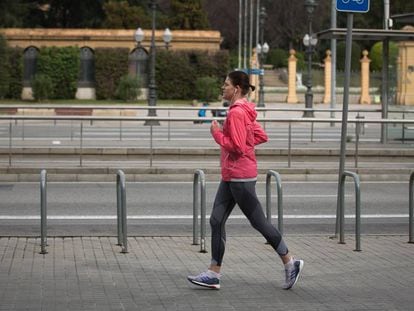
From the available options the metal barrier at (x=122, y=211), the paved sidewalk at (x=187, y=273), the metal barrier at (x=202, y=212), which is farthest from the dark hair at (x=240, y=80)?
the metal barrier at (x=122, y=211)

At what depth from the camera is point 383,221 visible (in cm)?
1441

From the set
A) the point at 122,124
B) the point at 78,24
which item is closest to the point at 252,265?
the point at 122,124

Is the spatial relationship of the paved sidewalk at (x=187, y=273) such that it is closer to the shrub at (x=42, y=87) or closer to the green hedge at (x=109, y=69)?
the shrub at (x=42, y=87)

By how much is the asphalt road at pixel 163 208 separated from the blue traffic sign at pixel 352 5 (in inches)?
121

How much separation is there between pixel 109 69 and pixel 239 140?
53997 millimetres

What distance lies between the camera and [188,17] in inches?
2741

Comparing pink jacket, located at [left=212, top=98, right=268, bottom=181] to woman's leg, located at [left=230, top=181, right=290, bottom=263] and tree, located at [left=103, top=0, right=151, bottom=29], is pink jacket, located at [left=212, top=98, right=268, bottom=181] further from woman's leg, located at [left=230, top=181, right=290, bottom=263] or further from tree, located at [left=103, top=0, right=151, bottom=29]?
tree, located at [left=103, top=0, right=151, bottom=29]

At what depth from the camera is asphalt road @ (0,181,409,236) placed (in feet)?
43.4

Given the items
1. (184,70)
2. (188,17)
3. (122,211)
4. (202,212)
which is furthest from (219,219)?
(188,17)

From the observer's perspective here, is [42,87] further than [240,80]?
Yes

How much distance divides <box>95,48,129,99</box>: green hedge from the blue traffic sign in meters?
50.4

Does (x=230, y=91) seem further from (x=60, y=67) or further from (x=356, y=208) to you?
(x=60, y=67)

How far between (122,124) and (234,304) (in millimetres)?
15247

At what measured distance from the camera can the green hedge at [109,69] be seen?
61625 millimetres
